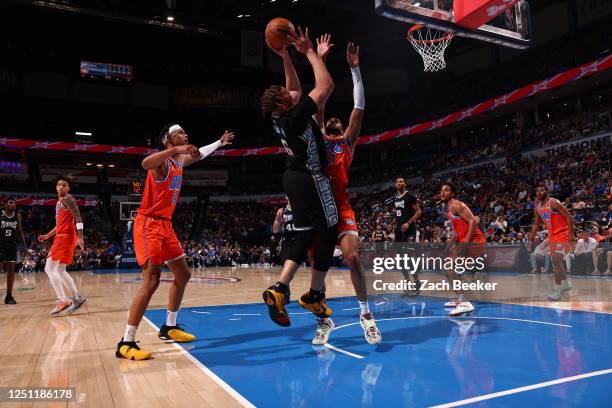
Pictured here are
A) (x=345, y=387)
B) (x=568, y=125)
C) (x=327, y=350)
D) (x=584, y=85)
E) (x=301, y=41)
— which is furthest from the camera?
(x=584, y=85)

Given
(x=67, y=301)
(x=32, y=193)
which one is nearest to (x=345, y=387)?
(x=67, y=301)

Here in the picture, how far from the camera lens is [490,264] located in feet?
28.9

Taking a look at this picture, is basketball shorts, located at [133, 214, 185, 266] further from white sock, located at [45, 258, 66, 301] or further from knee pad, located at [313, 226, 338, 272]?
white sock, located at [45, 258, 66, 301]

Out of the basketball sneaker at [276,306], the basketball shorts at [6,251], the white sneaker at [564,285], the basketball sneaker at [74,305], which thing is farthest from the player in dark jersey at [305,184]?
the basketball shorts at [6,251]

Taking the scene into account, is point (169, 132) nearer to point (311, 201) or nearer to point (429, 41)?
point (311, 201)

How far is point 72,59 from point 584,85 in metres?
29.3

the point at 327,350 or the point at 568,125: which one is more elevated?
the point at 568,125

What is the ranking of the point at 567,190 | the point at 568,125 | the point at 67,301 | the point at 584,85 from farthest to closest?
the point at 584,85, the point at 568,125, the point at 567,190, the point at 67,301

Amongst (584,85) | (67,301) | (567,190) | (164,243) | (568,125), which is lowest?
(67,301)

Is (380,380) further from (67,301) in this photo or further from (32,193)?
(32,193)

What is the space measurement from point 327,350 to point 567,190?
579 inches

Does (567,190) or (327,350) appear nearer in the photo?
(327,350)

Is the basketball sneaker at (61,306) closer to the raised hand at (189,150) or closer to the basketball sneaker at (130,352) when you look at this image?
the basketball sneaker at (130,352)

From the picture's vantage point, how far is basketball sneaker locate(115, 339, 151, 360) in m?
3.68
